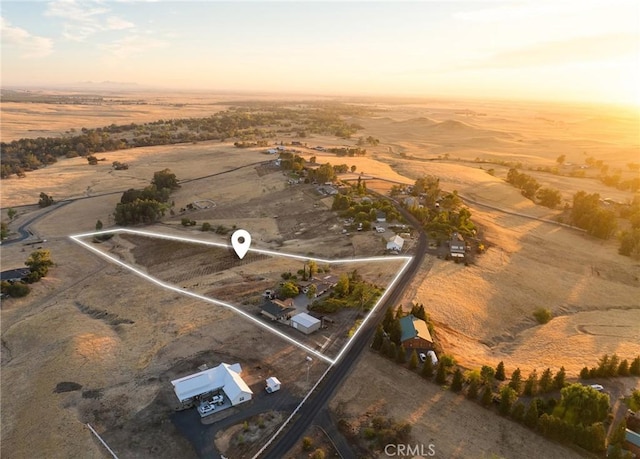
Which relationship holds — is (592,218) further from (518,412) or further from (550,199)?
(518,412)

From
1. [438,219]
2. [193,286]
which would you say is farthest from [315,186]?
[193,286]

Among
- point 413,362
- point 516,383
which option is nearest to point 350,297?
point 413,362

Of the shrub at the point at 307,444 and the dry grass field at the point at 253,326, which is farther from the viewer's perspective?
the dry grass field at the point at 253,326

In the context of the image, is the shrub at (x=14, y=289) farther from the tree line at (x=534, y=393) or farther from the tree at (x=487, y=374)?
the tree at (x=487, y=374)

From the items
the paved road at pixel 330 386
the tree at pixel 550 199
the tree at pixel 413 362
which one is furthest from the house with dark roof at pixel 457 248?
the tree at pixel 550 199

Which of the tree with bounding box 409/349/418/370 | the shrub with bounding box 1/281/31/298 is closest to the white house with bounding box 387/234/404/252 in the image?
the tree with bounding box 409/349/418/370

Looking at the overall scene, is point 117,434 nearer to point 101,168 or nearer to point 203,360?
point 203,360

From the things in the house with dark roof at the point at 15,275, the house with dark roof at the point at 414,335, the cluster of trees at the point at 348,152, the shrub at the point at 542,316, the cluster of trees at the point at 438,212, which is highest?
the cluster of trees at the point at 348,152
